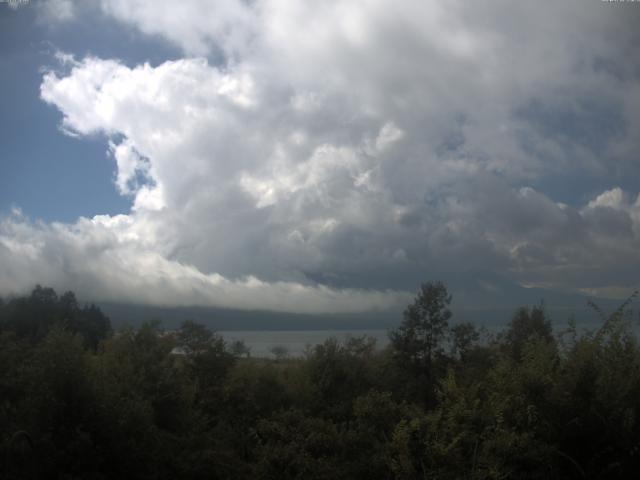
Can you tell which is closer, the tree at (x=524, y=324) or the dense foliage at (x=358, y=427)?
the dense foliage at (x=358, y=427)

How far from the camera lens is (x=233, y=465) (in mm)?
15469

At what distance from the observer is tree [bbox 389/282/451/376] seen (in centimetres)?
3534

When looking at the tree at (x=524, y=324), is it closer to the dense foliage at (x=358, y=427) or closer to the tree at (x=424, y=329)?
the tree at (x=424, y=329)

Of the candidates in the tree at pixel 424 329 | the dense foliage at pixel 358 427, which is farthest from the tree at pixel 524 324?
the dense foliage at pixel 358 427

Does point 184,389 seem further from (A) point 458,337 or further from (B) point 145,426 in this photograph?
(A) point 458,337

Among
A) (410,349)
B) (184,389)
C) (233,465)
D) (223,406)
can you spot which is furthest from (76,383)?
(410,349)

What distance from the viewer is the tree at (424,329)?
35344 mm

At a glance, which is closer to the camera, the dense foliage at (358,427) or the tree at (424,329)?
the dense foliage at (358,427)

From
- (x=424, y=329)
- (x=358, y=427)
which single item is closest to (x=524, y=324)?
(x=424, y=329)

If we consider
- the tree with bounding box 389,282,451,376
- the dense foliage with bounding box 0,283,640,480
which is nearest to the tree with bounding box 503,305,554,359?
the tree with bounding box 389,282,451,376

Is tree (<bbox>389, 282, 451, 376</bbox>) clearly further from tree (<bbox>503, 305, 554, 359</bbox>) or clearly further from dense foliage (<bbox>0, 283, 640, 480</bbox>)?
dense foliage (<bbox>0, 283, 640, 480</bbox>)

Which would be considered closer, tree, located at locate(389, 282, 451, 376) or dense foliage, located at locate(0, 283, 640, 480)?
dense foliage, located at locate(0, 283, 640, 480)

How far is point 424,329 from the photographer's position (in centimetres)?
3572

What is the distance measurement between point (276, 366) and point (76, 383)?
22.5m
